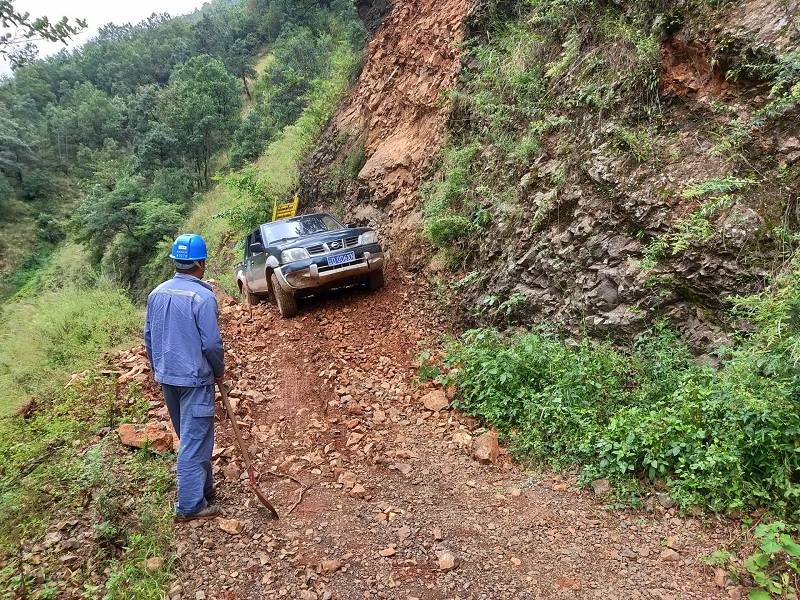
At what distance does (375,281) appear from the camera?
7.52m

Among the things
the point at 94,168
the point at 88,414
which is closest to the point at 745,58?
the point at 88,414

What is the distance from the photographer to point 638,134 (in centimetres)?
494

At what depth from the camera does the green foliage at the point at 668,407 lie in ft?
9.82

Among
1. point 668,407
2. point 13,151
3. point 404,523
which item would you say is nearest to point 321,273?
point 404,523

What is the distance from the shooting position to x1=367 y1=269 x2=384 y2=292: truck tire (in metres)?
7.47

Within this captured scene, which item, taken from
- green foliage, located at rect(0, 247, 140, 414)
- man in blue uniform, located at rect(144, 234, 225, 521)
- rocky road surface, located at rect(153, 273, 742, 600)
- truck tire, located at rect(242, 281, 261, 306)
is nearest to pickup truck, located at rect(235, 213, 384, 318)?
truck tire, located at rect(242, 281, 261, 306)

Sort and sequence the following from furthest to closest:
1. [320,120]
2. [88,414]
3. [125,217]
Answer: [125,217] < [320,120] < [88,414]

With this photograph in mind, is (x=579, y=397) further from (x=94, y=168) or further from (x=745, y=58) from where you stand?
(x=94, y=168)

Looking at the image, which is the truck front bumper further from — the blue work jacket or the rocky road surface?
the blue work jacket

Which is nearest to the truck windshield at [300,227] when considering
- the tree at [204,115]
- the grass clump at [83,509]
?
the grass clump at [83,509]

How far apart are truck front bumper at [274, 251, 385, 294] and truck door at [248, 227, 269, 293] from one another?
3.38ft

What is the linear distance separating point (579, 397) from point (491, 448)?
0.82 meters

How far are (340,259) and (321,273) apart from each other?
0.33 metres

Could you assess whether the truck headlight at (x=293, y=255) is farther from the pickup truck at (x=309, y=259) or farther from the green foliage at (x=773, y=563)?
the green foliage at (x=773, y=563)
